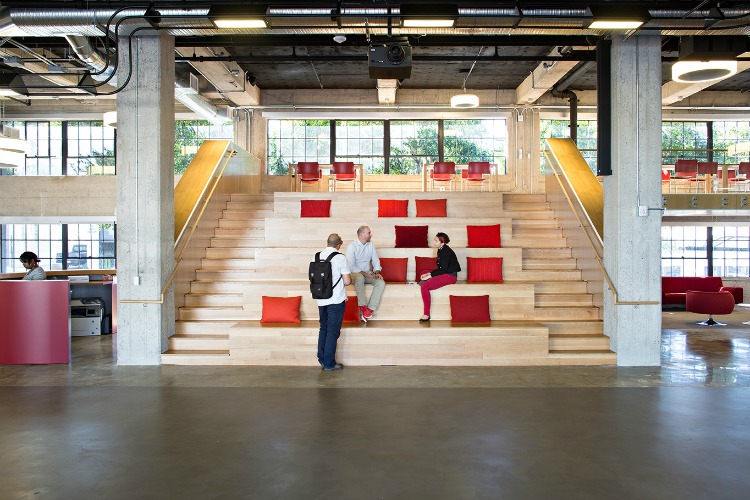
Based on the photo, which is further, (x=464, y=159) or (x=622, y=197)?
(x=464, y=159)

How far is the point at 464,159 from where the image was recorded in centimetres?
1686

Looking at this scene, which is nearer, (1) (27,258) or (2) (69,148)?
(1) (27,258)

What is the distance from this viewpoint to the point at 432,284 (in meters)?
8.62

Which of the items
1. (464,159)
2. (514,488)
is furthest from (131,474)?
(464,159)

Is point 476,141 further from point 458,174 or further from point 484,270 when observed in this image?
point 484,270

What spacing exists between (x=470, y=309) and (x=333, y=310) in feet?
7.09

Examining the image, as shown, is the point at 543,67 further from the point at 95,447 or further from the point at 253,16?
the point at 95,447

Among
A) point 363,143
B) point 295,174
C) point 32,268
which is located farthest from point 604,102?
point 363,143

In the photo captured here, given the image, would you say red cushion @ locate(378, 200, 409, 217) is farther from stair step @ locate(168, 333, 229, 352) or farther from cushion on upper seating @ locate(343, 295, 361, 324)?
stair step @ locate(168, 333, 229, 352)

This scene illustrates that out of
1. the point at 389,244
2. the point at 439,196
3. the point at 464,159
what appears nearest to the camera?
the point at 389,244

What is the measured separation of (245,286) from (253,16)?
12.0 ft

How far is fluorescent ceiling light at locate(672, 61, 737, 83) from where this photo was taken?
345 inches

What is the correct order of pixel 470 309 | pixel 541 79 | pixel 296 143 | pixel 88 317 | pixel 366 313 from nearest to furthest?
1. pixel 366 313
2. pixel 470 309
3. pixel 88 317
4. pixel 541 79
5. pixel 296 143

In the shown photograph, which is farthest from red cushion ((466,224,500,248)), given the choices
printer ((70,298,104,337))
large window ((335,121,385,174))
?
large window ((335,121,385,174))
